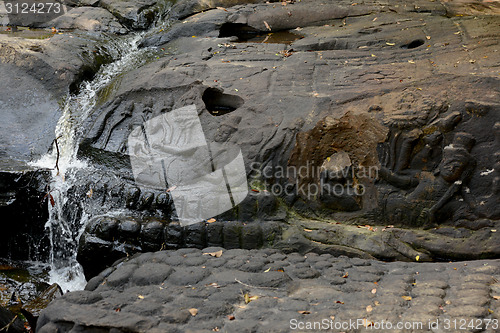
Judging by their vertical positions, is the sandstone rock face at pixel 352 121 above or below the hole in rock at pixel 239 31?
below

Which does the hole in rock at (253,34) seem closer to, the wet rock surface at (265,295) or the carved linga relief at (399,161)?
the carved linga relief at (399,161)

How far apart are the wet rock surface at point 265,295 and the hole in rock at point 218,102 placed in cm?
213

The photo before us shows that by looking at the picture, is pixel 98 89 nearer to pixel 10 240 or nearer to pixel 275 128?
pixel 10 240

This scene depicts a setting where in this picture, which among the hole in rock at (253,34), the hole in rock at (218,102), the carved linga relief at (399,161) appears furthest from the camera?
the hole in rock at (253,34)

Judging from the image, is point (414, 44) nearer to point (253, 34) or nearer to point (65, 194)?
point (253, 34)

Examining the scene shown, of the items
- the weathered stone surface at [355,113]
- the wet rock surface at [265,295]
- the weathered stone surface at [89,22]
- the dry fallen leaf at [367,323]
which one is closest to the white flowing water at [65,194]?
the weathered stone surface at [355,113]

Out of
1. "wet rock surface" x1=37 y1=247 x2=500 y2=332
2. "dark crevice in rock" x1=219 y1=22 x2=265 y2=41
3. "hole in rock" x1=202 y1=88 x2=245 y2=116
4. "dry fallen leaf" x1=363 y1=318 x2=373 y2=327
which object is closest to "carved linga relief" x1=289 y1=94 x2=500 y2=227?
"wet rock surface" x1=37 y1=247 x2=500 y2=332

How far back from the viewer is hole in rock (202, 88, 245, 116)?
536cm

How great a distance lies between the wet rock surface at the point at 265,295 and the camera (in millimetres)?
2584

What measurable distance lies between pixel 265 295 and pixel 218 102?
9.73ft

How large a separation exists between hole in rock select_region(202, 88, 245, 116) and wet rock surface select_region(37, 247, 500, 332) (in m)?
2.13

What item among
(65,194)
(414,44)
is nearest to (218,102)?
(65,194)

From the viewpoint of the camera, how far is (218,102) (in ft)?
18.0

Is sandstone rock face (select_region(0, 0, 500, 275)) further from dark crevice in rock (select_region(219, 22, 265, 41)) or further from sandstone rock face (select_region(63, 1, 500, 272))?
dark crevice in rock (select_region(219, 22, 265, 41))
